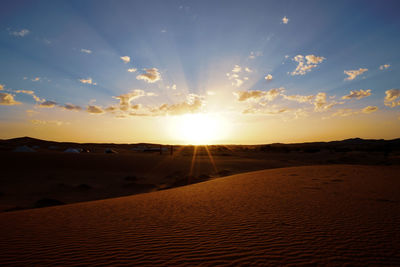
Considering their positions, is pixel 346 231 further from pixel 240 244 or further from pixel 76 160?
pixel 76 160

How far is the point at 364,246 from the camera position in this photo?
4051 millimetres

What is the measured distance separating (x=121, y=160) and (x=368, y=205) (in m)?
27.6

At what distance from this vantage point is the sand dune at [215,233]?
3763 millimetres

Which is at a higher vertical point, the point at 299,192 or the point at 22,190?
the point at 299,192

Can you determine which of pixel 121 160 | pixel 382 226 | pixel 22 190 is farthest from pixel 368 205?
pixel 121 160

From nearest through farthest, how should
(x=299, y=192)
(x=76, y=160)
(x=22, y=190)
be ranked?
(x=299, y=192) < (x=22, y=190) < (x=76, y=160)

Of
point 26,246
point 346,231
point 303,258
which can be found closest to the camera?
point 303,258

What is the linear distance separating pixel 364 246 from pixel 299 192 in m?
5.33

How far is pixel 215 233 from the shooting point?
490 cm

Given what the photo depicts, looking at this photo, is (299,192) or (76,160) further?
(76,160)

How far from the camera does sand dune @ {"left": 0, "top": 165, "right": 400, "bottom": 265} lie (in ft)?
12.3

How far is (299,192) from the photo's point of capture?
9227 mm

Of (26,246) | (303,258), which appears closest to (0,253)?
(26,246)

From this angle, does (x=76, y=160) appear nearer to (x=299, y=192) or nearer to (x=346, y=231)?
(x=299, y=192)
